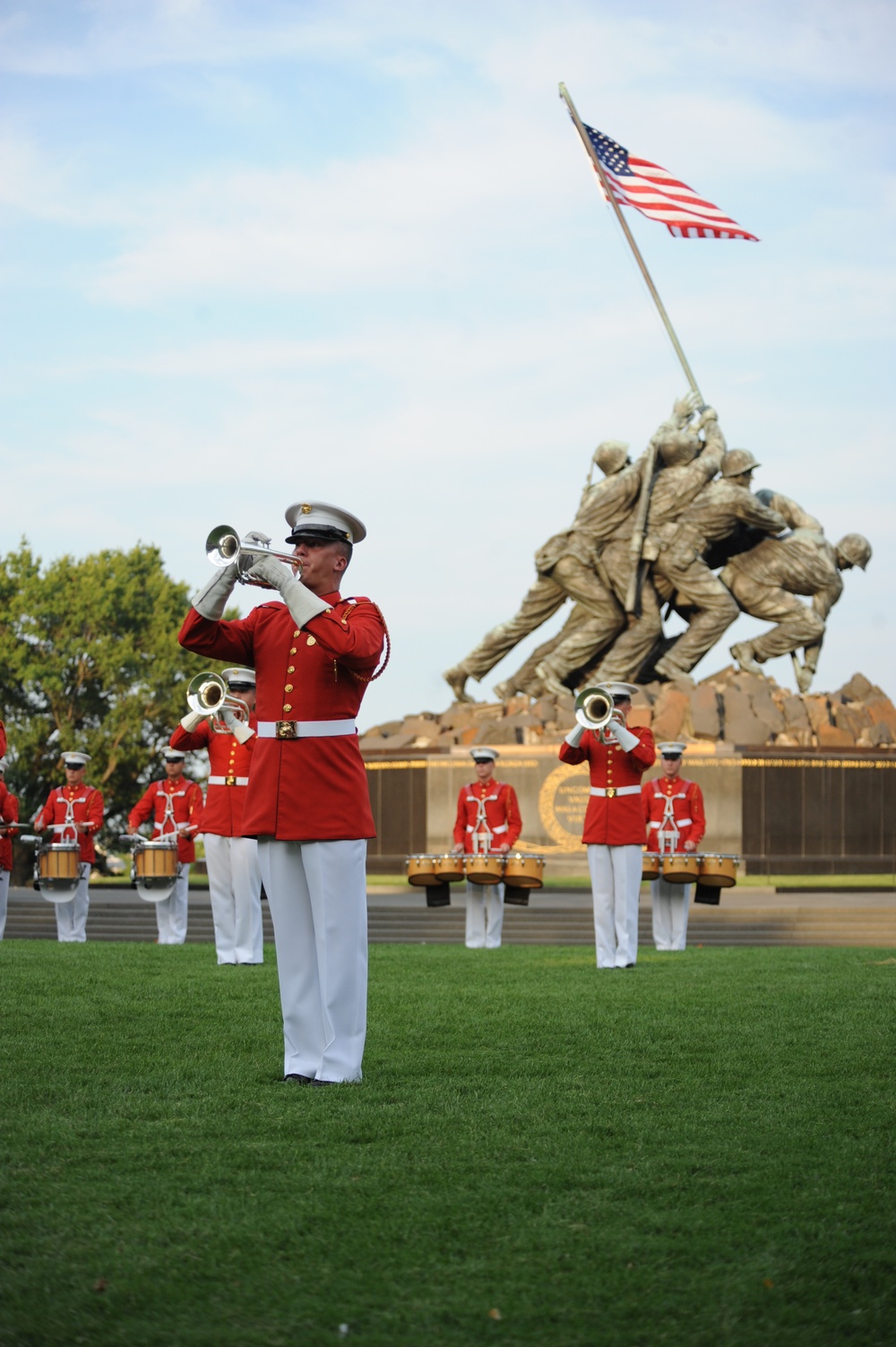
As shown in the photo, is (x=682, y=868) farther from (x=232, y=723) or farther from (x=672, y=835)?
(x=232, y=723)

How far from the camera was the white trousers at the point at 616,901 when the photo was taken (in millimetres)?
12445

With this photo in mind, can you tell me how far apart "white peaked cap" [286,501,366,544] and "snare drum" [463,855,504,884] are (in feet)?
30.4

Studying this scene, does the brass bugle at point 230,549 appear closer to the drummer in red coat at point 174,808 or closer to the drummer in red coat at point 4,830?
the drummer in red coat at point 4,830

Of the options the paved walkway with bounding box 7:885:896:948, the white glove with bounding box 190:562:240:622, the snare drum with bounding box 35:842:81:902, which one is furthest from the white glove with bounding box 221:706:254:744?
the paved walkway with bounding box 7:885:896:948

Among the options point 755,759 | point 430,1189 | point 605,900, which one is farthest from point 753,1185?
point 755,759

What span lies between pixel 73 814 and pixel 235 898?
451 cm

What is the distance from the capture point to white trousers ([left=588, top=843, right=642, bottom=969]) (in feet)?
40.8

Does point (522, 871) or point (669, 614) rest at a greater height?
point (669, 614)

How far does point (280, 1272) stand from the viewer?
11.5 ft

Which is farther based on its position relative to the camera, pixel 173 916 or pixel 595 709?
pixel 173 916

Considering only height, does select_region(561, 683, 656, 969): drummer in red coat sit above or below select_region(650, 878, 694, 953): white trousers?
above

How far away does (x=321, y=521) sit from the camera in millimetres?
6195

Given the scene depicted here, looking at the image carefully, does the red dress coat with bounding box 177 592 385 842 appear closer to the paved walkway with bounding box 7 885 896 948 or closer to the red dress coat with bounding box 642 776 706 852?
the red dress coat with bounding box 642 776 706 852

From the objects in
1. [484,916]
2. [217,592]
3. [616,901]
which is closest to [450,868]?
[484,916]
